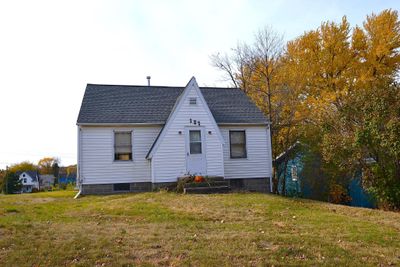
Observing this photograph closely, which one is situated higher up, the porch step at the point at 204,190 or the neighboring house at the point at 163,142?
the neighboring house at the point at 163,142

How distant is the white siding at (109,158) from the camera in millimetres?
18422

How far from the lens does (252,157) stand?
2020 centimetres

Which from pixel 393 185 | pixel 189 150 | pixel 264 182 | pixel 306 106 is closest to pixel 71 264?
pixel 393 185

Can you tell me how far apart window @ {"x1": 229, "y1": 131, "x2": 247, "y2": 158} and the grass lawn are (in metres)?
8.42

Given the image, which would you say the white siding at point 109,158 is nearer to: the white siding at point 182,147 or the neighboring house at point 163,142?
the neighboring house at point 163,142

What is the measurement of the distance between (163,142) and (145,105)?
3.11 metres

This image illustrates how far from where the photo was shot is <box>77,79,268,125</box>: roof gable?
1911 cm

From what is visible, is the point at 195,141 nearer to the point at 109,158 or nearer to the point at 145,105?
the point at 145,105

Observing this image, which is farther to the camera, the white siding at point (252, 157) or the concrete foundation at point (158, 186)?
the white siding at point (252, 157)

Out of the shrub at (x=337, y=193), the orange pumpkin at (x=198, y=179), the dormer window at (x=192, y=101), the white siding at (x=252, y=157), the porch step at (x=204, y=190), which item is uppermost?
the dormer window at (x=192, y=101)

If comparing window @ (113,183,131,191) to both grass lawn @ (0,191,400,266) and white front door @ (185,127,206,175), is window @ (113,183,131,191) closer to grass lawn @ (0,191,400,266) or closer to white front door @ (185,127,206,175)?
white front door @ (185,127,206,175)

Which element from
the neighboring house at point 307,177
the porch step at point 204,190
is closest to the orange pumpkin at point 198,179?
the porch step at point 204,190

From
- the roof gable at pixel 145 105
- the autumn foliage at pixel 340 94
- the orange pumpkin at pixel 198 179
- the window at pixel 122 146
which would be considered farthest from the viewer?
the roof gable at pixel 145 105

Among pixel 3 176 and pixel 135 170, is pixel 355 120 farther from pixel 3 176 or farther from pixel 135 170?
pixel 3 176
